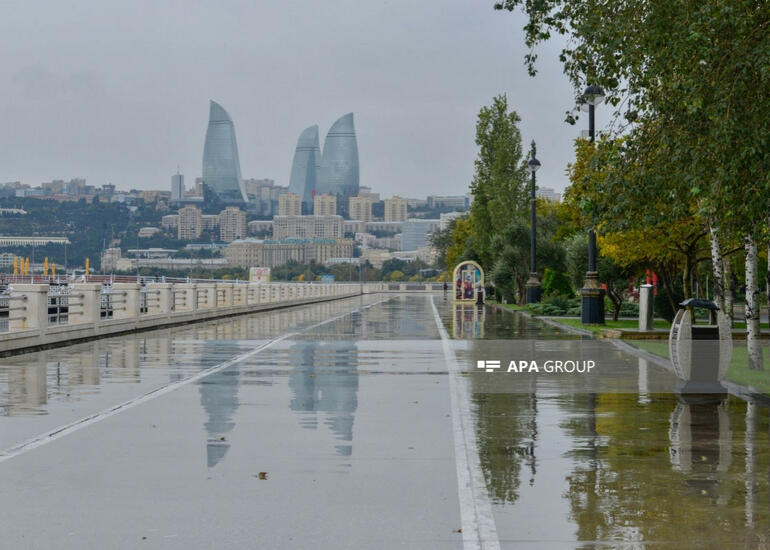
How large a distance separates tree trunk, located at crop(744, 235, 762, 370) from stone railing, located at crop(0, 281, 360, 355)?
48.3ft

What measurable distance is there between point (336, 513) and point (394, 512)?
412 millimetres

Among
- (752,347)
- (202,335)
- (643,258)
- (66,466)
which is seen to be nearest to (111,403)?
(66,466)

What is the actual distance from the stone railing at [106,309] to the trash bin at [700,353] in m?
14.0

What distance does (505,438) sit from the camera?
11.8 metres

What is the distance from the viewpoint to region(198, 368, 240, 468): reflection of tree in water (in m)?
11.1

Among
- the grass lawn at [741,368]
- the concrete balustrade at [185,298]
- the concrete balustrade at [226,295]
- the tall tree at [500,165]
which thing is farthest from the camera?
the tall tree at [500,165]

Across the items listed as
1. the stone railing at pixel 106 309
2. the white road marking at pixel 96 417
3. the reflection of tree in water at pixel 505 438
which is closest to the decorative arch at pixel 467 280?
the stone railing at pixel 106 309

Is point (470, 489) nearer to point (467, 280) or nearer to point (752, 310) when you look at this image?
point (752, 310)

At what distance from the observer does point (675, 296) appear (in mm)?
39750

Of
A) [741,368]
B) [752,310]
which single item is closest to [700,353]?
[741,368]

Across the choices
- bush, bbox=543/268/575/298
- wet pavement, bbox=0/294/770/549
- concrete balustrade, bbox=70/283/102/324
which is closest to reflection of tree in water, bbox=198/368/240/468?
wet pavement, bbox=0/294/770/549

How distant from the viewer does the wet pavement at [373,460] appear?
7656 mm

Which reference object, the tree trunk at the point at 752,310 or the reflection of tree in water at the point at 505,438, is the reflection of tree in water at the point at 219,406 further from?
the tree trunk at the point at 752,310

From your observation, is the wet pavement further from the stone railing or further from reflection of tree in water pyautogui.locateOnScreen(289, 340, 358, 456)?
the stone railing
